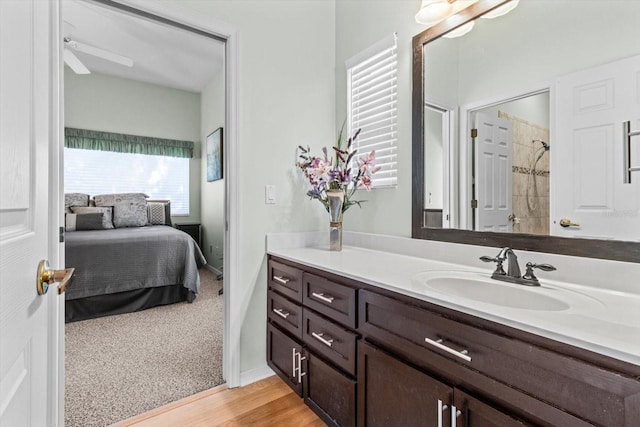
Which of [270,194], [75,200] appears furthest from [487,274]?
[75,200]

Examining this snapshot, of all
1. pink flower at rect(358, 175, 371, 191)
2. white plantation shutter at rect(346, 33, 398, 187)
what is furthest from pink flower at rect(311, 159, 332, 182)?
white plantation shutter at rect(346, 33, 398, 187)

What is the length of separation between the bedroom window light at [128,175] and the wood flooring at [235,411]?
13.4ft

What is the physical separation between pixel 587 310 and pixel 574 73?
848mm

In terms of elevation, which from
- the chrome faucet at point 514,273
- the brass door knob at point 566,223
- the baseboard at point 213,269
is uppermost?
the brass door knob at point 566,223

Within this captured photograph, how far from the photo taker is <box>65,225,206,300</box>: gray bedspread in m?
2.85

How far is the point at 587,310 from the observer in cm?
85

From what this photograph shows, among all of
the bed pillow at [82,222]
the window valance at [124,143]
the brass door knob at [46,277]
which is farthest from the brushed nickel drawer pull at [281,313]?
the window valance at [124,143]

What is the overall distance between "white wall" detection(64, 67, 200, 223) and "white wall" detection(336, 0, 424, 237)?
12.9 feet

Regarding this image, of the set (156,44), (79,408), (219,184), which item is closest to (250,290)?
(79,408)

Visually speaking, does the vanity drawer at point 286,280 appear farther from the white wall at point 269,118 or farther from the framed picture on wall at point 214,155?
the framed picture on wall at point 214,155

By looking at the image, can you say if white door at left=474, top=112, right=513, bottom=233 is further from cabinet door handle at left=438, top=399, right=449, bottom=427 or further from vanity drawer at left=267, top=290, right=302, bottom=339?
vanity drawer at left=267, top=290, right=302, bottom=339

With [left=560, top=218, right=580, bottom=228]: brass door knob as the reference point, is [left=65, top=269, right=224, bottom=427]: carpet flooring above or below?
below

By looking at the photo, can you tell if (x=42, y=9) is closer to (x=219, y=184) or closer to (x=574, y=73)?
(x=574, y=73)

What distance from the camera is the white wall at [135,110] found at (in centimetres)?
456
